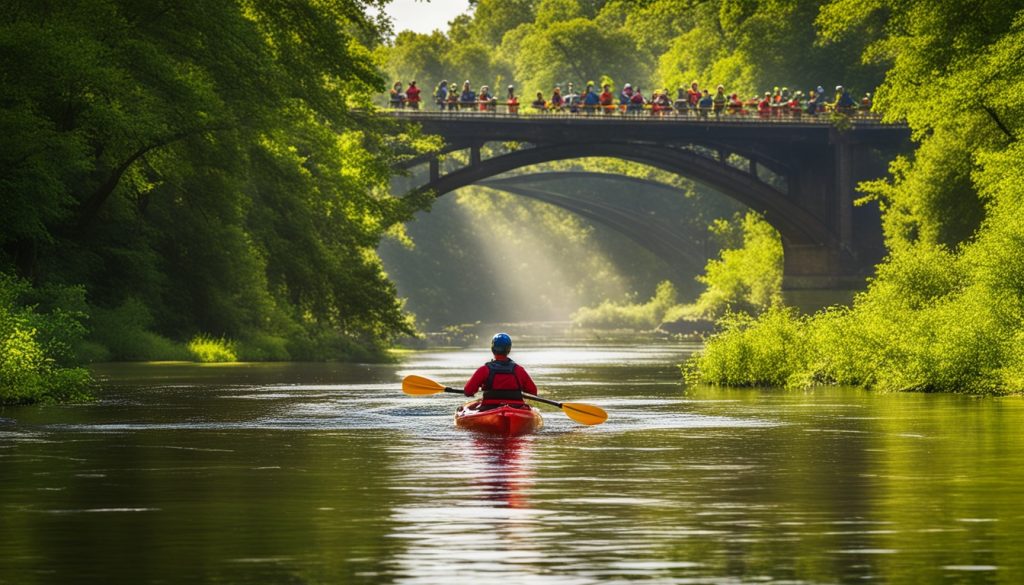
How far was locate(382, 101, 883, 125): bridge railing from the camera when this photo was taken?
76.9 m

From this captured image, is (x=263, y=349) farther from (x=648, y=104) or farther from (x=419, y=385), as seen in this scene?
(x=648, y=104)

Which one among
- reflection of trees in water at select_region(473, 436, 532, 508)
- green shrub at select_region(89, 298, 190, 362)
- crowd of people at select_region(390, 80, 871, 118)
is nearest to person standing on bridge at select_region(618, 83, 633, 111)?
crowd of people at select_region(390, 80, 871, 118)

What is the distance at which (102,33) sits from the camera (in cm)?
4097

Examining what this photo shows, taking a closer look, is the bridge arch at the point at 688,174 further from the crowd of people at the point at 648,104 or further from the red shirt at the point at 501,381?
the red shirt at the point at 501,381

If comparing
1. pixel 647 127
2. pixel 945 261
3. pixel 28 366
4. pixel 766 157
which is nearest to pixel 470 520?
pixel 28 366

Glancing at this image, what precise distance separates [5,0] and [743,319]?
49.7 ft

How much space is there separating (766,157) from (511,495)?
68.7 meters

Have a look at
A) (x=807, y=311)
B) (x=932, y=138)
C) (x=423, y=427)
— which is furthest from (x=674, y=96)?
(x=423, y=427)

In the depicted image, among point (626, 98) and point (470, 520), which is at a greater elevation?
point (626, 98)

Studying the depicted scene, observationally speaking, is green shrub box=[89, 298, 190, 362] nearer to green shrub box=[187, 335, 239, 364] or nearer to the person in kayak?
green shrub box=[187, 335, 239, 364]

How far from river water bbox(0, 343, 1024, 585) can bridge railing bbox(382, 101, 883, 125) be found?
46.4 metres

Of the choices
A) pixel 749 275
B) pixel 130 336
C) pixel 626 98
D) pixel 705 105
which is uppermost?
pixel 626 98

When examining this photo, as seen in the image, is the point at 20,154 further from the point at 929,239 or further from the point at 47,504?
the point at 929,239

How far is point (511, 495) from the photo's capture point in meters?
16.9
